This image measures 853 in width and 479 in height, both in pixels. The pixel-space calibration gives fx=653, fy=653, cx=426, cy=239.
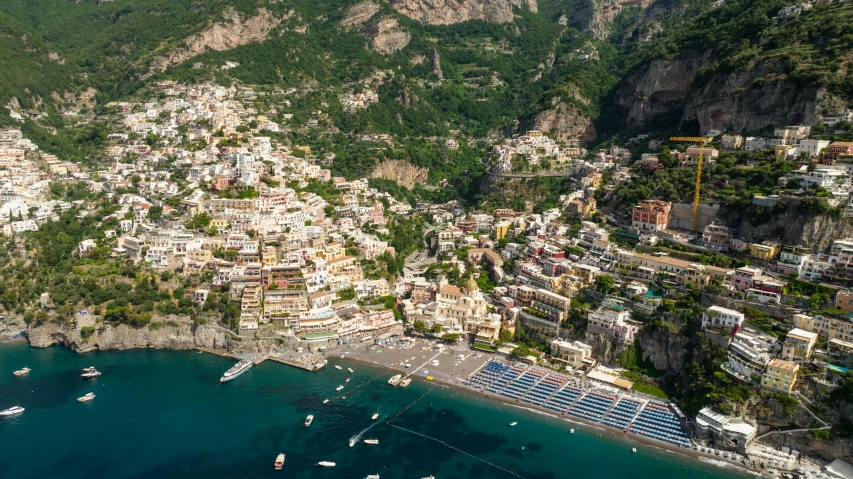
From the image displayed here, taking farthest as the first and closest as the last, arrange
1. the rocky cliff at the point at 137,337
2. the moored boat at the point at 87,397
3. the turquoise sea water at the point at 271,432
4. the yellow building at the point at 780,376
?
the rocky cliff at the point at 137,337, the moored boat at the point at 87,397, the yellow building at the point at 780,376, the turquoise sea water at the point at 271,432

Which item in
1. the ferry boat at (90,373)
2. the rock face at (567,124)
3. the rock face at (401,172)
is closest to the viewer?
the ferry boat at (90,373)

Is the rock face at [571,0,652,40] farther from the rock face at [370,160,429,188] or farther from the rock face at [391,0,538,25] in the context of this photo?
the rock face at [370,160,429,188]

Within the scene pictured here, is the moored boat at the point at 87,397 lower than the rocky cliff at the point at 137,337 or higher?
lower

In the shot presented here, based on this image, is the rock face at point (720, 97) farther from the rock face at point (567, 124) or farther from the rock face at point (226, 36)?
the rock face at point (226, 36)

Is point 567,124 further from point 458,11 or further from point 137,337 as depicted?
point 458,11

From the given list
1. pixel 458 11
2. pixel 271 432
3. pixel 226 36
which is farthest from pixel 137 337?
pixel 458 11

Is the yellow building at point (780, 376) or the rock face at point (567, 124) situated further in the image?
the rock face at point (567, 124)

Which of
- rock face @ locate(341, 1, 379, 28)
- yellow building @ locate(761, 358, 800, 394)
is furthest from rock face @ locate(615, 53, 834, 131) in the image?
rock face @ locate(341, 1, 379, 28)

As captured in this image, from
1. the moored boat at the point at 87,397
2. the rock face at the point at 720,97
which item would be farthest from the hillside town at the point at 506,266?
the moored boat at the point at 87,397
